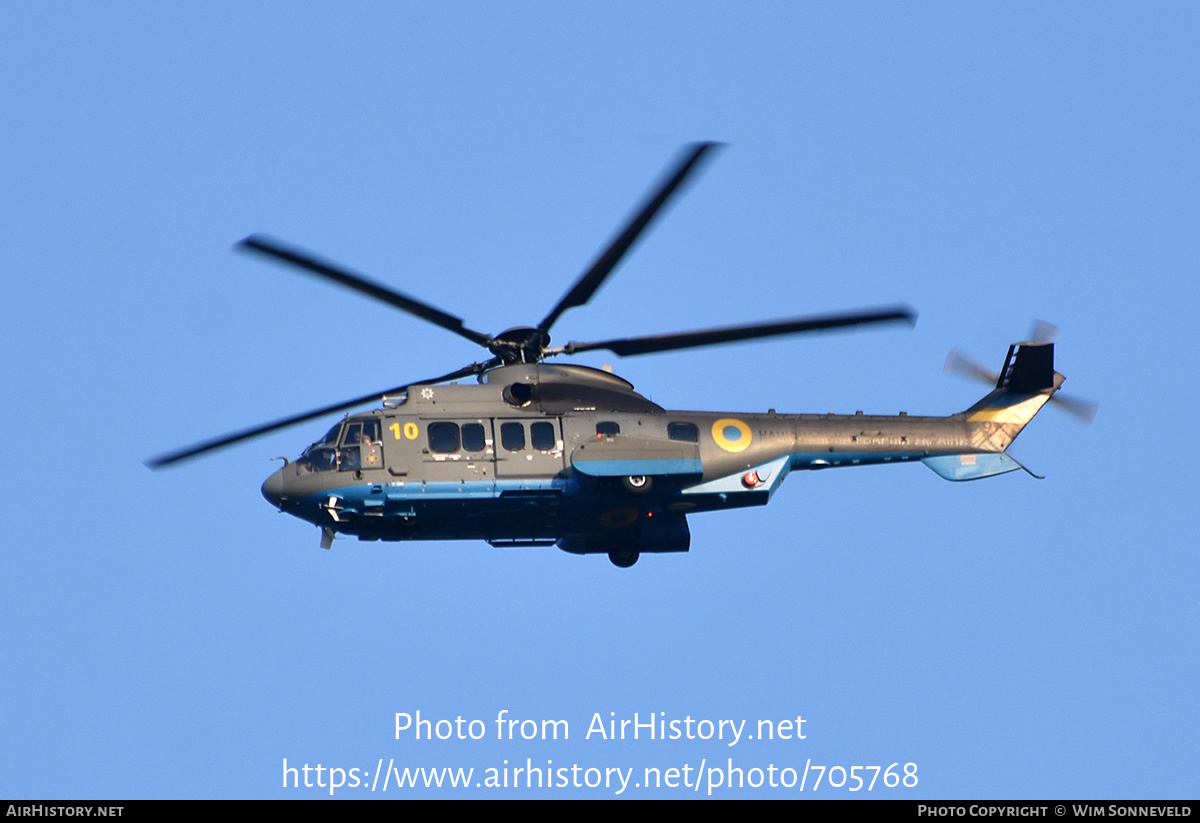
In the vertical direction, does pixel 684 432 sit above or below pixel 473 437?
above

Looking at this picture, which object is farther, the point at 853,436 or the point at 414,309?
the point at 853,436

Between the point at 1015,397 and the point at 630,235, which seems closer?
the point at 630,235

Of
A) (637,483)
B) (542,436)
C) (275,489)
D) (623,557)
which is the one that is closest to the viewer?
(637,483)

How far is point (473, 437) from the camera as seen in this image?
112ft

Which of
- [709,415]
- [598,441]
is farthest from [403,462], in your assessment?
[709,415]

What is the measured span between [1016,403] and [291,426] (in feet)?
46.8

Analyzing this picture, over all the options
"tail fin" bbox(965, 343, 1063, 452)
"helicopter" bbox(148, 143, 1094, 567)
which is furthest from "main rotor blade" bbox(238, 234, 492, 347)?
"tail fin" bbox(965, 343, 1063, 452)

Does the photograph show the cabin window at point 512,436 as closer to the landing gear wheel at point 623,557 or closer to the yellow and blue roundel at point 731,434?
the landing gear wheel at point 623,557

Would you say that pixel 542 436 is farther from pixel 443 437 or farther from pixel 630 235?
pixel 630 235

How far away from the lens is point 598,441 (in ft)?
112

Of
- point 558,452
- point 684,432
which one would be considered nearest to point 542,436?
point 558,452

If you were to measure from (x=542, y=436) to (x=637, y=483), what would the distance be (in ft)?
6.39

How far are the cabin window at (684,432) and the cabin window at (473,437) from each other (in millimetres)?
3530
